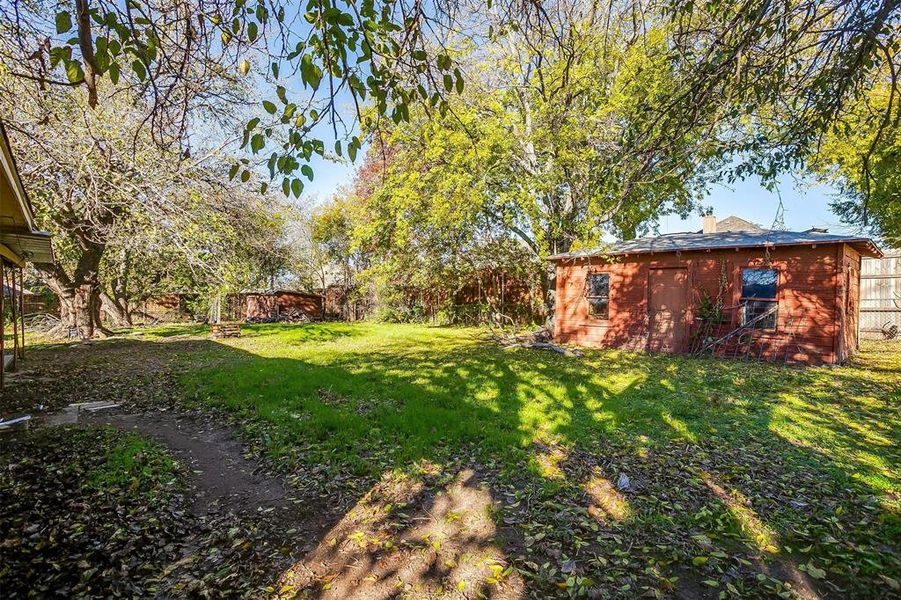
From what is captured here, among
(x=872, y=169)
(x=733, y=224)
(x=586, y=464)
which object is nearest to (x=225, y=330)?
(x=586, y=464)

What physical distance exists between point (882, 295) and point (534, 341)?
11.5 m

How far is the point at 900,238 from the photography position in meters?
12.8

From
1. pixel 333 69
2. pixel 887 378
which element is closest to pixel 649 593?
pixel 333 69

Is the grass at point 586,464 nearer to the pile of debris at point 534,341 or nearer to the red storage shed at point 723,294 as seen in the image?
the red storage shed at point 723,294

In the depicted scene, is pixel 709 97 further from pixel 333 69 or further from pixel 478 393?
pixel 478 393

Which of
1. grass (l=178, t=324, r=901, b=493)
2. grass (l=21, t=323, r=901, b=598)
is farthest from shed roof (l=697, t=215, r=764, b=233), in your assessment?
grass (l=21, t=323, r=901, b=598)

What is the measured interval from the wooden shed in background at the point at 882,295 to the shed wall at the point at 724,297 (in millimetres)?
4511

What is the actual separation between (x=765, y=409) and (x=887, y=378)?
13.1 feet

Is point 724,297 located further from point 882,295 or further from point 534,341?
point 882,295

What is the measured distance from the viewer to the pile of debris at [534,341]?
1115 centimetres

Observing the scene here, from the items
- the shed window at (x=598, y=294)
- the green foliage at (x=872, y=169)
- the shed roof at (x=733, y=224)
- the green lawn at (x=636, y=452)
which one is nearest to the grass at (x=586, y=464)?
the green lawn at (x=636, y=452)

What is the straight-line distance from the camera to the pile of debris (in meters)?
11.1

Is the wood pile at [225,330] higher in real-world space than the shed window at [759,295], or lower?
lower

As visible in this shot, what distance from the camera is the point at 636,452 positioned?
4.17 metres
